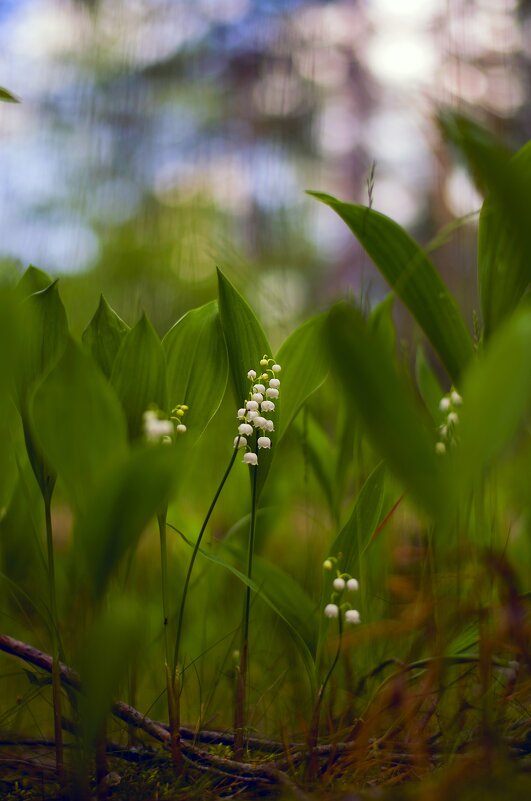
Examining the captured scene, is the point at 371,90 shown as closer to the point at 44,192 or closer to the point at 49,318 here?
the point at 44,192

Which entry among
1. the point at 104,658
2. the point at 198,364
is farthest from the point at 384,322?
the point at 104,658

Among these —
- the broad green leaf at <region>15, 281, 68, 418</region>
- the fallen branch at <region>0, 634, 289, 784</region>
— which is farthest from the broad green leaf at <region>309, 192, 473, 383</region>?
→ the fallen branch at <region>0, 634, 289, 784</region>

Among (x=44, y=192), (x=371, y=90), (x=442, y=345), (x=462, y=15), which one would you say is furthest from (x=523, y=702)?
(x=371, y=90)

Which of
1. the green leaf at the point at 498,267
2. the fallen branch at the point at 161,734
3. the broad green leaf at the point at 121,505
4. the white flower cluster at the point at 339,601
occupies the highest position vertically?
the green leaf at the point at 498,267

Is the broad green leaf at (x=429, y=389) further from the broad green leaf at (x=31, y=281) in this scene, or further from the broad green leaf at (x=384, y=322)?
the broad green leaf at (x=31, y=281)

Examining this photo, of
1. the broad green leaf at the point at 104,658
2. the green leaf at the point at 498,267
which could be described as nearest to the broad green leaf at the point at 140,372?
the broad green leaf at the point at 104,658

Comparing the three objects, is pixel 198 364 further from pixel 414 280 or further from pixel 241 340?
pixel 414 280
